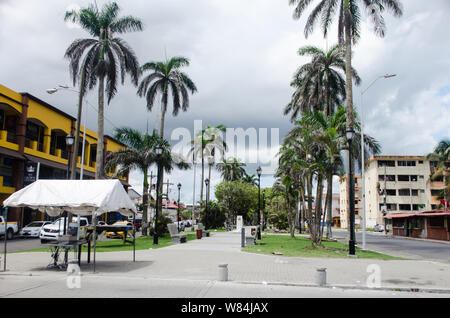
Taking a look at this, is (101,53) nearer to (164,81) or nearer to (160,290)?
(164,81)

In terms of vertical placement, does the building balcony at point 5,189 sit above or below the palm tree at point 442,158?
below

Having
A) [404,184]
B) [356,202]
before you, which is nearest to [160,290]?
[404,184]

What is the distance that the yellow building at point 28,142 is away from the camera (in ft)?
107

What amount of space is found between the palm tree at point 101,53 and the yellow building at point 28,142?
35.7ft

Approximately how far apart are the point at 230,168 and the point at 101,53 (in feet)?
161

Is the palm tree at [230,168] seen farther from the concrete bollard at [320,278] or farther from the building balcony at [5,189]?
the concrete bollard at [320,278]

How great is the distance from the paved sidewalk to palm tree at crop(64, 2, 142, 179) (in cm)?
1327

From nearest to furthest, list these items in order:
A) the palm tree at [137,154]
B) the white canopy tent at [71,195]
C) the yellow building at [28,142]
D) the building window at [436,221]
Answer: the white canopy tent at [71,195], the palm tree at [137,154], the yellow building at [28,142], the building window at [436,221]

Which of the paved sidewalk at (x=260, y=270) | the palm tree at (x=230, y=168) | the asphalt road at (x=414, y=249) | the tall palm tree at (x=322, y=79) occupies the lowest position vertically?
the asphalt road at (x=414, y=249)

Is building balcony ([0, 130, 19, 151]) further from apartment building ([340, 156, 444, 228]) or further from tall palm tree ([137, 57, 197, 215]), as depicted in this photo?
apartment building ([340, 156, 444, 228])

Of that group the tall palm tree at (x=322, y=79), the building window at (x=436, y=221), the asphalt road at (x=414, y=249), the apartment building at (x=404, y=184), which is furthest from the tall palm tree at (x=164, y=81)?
the apartment building at (x=404, y=184)
